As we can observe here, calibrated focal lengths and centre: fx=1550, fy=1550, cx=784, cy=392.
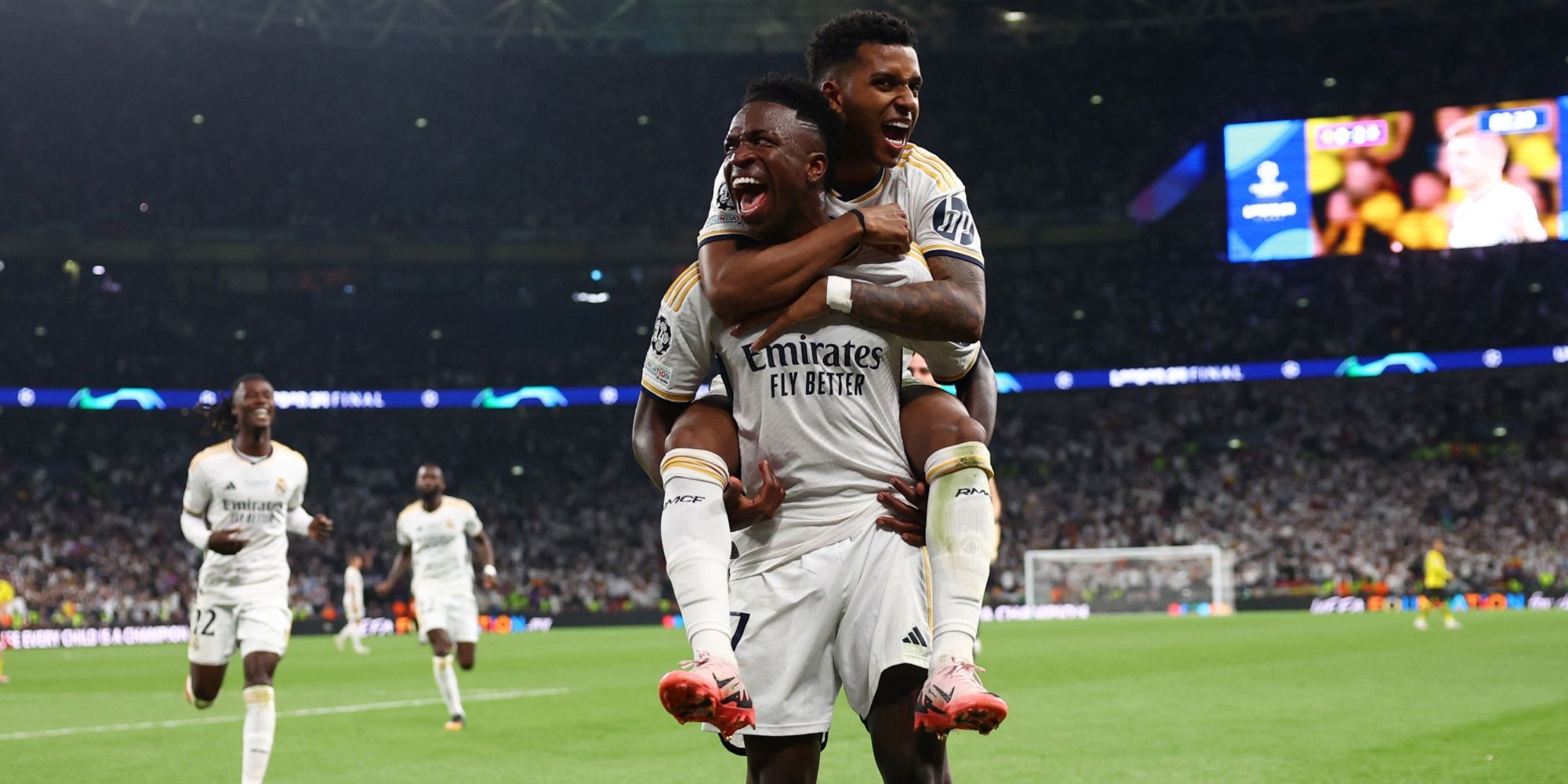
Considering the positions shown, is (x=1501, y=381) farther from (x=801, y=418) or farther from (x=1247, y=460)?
(x=801, y=418)

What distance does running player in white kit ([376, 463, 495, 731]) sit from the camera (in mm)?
15727

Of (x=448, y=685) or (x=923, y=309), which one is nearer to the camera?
(x=923, y=309)

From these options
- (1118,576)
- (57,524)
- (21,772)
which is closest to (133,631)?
(57,524)

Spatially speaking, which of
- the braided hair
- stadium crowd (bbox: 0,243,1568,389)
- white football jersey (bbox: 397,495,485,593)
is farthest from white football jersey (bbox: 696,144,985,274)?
stadium crowd (bbox: 0,243,1568,389)

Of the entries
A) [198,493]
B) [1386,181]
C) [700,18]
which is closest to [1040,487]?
[1386,181]

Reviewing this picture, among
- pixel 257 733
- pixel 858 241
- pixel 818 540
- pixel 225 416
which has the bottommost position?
pixel 257 733

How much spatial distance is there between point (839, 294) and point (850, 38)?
79 cm

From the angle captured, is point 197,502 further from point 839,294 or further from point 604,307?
point 604,307

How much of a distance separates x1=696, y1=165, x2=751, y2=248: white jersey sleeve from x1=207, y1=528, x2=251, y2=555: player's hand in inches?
239

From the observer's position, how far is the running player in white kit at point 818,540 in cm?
418

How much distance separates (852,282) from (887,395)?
1.25ft

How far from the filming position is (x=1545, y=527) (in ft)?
127

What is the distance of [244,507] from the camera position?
10.1 m

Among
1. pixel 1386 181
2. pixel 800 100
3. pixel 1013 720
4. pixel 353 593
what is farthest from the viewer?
pixel 1386 181
